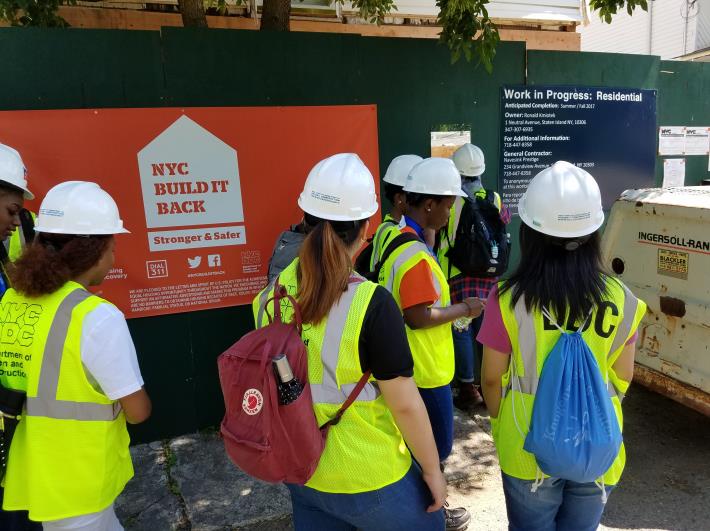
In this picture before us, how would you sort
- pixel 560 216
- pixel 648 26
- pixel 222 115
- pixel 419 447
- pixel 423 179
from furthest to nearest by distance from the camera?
pixel 648 26 < pixel 222 115 < pixel 423 179 < pixel 560 216 < pixel 419 447

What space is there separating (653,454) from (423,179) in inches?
103

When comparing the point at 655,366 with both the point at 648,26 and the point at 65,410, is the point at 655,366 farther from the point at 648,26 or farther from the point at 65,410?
the point at 648,26

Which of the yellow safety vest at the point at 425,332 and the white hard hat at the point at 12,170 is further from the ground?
the white hard hat at the point at 12,170

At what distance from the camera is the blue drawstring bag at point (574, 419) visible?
1.74 meters

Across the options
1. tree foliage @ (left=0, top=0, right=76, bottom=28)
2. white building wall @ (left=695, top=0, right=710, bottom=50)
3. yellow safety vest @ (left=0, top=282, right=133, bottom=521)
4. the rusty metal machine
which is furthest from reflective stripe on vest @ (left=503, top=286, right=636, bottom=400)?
white building wall @ (left=695, top=0, right=710, bottom=50)

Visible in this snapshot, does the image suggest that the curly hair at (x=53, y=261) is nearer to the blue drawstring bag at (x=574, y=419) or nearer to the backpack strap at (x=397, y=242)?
the backpack strap at (x=397, y=242)

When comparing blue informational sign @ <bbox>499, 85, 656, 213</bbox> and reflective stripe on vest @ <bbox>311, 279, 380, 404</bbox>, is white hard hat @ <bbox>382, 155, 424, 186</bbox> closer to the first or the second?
blue informational sign @ <bbox>499, 85, 656, 213</bbox>

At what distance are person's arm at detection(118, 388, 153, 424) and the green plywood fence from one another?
6.47 ft

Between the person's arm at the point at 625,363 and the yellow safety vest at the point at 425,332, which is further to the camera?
the yellow safety vest at the point at 425,332

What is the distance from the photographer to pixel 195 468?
377 cm

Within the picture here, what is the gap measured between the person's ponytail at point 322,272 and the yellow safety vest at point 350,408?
3cm

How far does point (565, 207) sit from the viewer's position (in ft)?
6.12

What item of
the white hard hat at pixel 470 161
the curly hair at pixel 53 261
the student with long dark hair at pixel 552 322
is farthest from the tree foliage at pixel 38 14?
the student with long dark hair at pixel 552 322

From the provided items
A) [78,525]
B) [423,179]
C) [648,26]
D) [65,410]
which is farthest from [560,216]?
[648,26]
